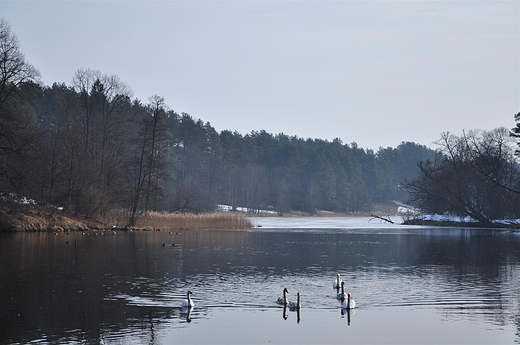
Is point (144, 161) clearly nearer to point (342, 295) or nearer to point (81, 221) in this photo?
point (81, 221)

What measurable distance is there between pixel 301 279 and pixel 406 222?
2579 inches

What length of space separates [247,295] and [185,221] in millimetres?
43890

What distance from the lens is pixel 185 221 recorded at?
66.6 metres

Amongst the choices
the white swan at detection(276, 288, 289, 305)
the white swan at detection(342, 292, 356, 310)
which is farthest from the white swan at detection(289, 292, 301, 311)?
the white swan at detection(342, 292, 356, 310)

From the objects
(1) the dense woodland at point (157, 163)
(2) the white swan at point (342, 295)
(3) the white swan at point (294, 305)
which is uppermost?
(1) the dense woodland at point (157, 163)

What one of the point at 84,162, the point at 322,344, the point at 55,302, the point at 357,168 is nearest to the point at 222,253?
the point at 55,302

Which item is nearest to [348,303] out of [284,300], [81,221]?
[284,300]

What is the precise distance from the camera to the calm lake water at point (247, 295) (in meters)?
17.1

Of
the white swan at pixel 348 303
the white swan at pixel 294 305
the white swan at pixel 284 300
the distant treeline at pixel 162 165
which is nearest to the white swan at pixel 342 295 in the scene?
the white swan at pixel 348 303

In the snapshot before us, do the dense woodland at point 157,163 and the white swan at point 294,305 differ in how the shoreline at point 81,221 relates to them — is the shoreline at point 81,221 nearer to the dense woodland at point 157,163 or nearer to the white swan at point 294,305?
the dense woodland at point 157,163

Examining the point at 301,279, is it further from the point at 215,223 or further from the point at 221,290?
the point at 215,223

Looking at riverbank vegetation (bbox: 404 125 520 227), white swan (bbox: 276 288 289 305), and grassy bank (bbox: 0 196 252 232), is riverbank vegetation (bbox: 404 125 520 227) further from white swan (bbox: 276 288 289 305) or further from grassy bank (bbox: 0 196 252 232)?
white swan (bbox: 276 288 289 305)

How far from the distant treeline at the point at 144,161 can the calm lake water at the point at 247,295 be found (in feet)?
44.7

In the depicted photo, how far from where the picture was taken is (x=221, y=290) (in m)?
24.3
